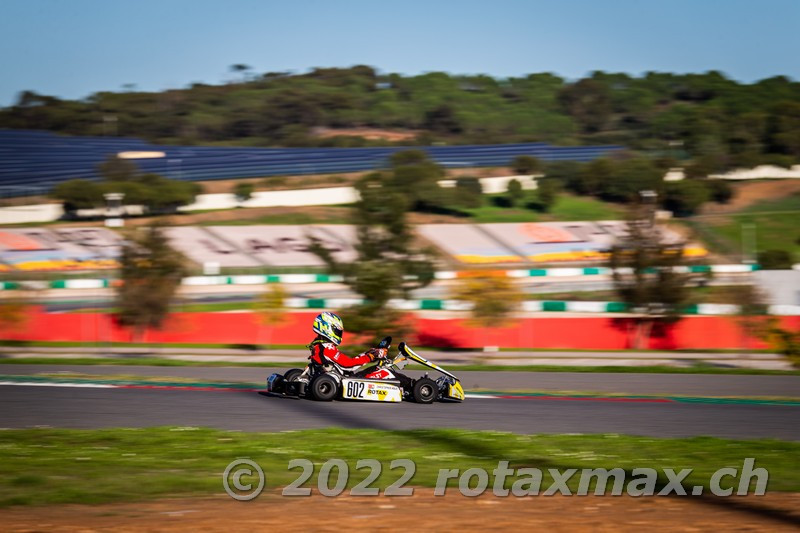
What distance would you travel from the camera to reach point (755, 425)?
562 inches

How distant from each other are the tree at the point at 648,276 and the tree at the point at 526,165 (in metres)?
53.8

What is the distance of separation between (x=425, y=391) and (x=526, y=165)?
244 ft

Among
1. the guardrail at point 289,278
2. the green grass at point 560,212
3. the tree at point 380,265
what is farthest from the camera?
the green grass at point 560,212

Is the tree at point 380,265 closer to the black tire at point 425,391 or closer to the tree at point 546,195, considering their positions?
the black tire at point 425,391

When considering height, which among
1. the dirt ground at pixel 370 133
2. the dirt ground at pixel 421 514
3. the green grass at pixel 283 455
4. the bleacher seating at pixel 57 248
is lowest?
the green grass at pixel 283 455

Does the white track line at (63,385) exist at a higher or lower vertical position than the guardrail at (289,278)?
lower

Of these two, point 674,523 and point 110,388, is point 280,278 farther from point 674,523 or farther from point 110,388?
point 674,523

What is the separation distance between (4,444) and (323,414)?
198 inches

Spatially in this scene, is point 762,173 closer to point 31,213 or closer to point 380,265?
point 31,213

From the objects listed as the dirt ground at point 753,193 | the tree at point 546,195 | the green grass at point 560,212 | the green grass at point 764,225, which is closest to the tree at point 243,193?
the green grass at point 560,212

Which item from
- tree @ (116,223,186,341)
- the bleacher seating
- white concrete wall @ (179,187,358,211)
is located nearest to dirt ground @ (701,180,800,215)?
white concrete wall @ (179,187,358,211)

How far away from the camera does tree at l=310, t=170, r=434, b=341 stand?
29.1 metres

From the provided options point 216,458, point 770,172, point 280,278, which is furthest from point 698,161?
point 216,458

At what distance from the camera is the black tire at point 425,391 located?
630 inches
